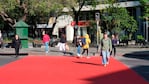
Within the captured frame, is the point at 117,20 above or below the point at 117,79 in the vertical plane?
above

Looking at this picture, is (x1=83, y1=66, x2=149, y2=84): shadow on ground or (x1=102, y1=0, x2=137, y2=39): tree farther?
(x1=102, y1=0, x2=137, y2=39): tree

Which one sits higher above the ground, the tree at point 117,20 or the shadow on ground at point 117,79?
the tree at point 117,20

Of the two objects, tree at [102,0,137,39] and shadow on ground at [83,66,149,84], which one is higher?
tree at [102,0,137,39]

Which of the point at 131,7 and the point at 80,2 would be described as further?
the point at 131,7

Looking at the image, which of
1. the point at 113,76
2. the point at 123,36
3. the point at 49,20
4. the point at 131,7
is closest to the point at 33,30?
the point at 49,20

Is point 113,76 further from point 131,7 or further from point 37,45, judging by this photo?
point 131,7

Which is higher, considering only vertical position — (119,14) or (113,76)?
(119,14)

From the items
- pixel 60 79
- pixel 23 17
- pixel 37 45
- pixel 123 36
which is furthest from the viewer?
pixel 23 17

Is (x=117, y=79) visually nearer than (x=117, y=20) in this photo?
Yes

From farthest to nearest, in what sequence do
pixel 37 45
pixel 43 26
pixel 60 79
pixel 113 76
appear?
pixel 43 26 < pixel 37 45 < pixel 113 76 < pixel 60 79

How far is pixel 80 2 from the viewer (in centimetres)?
5347

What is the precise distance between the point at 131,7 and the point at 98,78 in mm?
52009

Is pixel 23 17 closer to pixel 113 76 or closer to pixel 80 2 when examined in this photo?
pixel 80 2

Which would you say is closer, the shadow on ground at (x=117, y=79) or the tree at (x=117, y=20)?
the shadow on ground at (x=117, y=79)
